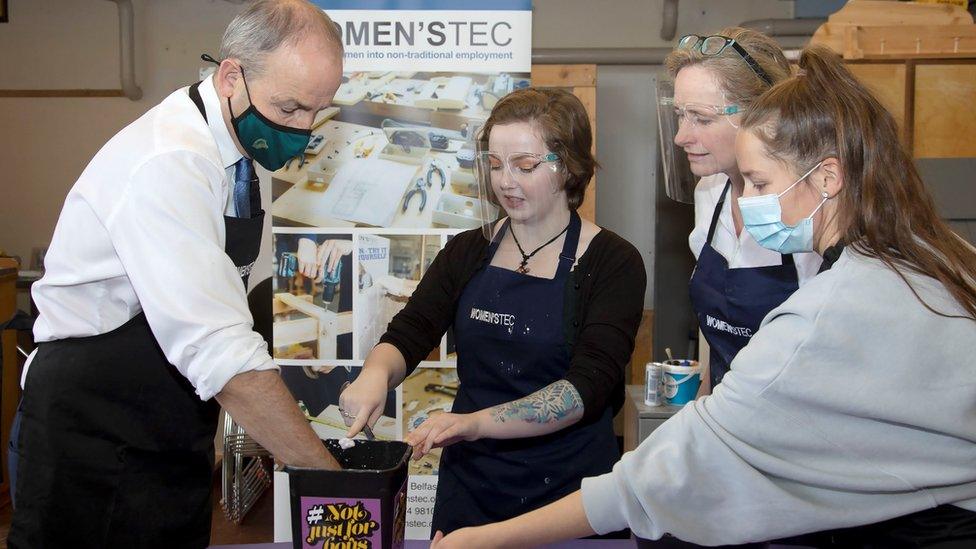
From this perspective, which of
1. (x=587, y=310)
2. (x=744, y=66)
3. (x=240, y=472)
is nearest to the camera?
(x=744, y=66)

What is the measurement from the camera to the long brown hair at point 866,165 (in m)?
1.20

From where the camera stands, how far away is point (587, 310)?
1.93 meters

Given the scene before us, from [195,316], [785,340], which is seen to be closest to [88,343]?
[195,316]

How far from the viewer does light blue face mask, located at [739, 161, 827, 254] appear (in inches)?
53.2

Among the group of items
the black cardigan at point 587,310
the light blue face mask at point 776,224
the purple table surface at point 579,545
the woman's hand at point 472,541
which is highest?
the light blue face mask at point 776,224

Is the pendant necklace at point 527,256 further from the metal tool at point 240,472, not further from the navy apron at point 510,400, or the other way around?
the metal tool at point 240,472

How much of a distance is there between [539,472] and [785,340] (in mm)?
911

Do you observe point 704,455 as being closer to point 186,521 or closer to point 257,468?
point 186,521

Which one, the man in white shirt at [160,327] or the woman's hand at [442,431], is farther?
the woman's hand at [442,431]

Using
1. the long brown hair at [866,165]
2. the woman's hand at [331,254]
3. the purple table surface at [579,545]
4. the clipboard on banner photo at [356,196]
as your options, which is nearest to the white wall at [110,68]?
the clipboard on banner photo at [356,196]

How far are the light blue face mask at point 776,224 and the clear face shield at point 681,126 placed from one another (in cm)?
44

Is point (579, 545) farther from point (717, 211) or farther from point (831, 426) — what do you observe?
point (717, 211)

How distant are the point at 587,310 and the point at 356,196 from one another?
123 cm

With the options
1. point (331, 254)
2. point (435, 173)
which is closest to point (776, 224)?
point (435, 173)
